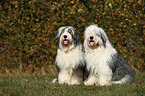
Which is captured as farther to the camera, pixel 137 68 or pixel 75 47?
pixel 137 68

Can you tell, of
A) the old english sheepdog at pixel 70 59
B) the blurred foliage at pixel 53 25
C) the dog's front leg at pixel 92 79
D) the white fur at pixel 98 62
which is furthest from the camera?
the blurred foliage at pixel 53 25

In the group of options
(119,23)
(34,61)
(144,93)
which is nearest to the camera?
(144,93)

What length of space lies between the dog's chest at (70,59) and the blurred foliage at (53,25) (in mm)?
2184

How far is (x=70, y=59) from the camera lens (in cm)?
528

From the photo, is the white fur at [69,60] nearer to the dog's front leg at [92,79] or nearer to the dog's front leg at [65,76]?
the dog's front leg at [65,76]

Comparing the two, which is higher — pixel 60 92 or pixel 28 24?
pixel 28 24

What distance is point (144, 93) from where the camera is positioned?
405 cm

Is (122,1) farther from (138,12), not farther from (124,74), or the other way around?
(124,74)

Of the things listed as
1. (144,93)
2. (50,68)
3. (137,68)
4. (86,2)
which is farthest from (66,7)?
(144,93)

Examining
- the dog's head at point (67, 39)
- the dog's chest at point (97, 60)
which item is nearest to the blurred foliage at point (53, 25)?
the dog's head at point (67, 39)

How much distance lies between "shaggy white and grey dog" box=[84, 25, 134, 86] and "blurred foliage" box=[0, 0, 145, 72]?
88.5 inches

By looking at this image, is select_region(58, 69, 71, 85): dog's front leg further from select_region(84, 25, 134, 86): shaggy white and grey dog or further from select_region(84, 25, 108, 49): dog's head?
select_region(84, 25, 108, 49): dog's head

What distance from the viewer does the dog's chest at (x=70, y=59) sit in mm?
5266

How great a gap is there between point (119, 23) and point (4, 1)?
4.00 m
